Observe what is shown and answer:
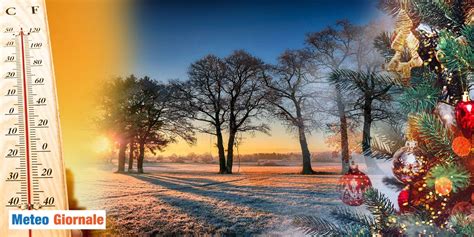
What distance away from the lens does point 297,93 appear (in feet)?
4.69

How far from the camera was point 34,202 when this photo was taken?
0.55 meters

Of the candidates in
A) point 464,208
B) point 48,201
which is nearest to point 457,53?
point 464,208

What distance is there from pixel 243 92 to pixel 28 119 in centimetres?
95

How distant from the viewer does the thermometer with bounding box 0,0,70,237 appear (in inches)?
21.3

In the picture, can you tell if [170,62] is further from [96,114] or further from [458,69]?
[458,69]

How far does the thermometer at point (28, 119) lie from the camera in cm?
54

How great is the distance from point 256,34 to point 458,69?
71 centimetres

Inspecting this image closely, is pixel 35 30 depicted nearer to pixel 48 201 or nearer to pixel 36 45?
pixel 36 45

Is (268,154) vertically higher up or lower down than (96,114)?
lower down

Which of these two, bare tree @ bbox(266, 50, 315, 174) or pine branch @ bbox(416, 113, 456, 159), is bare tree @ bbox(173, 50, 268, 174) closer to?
bare tree @ bbox(266, 50, 315, 174)

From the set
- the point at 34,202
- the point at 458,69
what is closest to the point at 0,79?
the point at 34,202

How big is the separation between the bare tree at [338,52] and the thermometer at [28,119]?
950 millimetres

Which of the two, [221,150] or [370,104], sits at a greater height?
[370,104]

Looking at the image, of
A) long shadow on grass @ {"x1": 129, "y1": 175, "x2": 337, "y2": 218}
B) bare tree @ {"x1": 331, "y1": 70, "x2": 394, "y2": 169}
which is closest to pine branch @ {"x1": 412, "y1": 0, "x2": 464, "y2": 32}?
bare tree @ {"x1": 331, "y1": 70, "x2": 394, "y2": 169}
